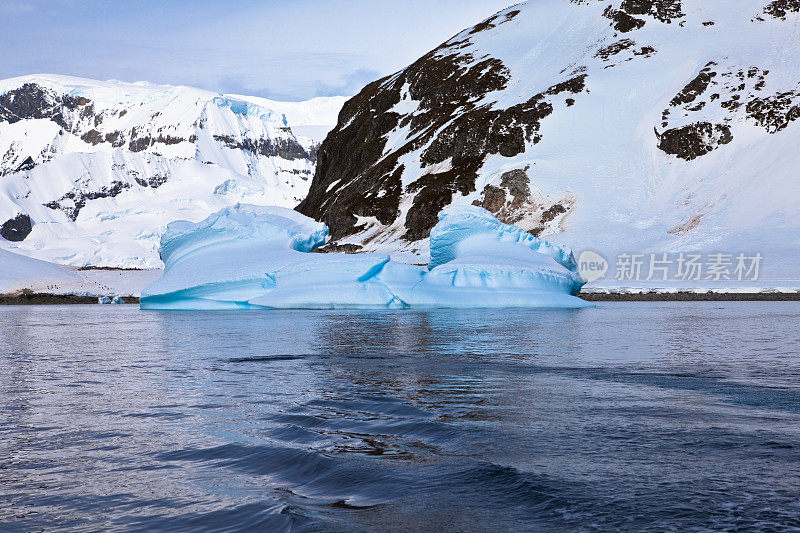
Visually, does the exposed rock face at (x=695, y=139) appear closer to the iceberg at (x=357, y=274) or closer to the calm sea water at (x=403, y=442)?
the iceberg at (x=357, y=274)

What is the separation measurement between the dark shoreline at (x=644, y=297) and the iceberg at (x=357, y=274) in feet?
56.0

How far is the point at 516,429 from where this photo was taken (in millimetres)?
6977

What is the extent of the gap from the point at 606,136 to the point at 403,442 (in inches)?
3279

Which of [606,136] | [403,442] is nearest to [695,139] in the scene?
[606,136]

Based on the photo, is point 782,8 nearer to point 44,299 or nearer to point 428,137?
point 428,137

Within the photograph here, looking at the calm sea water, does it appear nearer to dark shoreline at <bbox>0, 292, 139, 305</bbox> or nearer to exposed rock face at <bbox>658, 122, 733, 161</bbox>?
dark shoreline at <bbox>0, 292, 139, 305</bbox>

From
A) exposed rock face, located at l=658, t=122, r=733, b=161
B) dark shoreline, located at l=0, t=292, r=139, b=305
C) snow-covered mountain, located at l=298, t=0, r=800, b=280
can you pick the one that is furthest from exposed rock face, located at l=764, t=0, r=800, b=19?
dark shoreline, located at l=0, t=292, r=139, b=305

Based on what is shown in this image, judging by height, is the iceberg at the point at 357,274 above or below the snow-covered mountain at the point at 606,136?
below

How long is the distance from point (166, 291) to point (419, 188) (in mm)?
61096

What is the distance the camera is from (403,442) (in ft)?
21.3

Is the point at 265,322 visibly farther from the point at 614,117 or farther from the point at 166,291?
the point at 614,117

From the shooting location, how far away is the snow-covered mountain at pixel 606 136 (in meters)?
70.9

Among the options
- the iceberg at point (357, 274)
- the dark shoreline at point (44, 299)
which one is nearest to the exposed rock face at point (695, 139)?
the iceberg at point (357, 274)

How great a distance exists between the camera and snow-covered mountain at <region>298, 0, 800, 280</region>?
233ft
